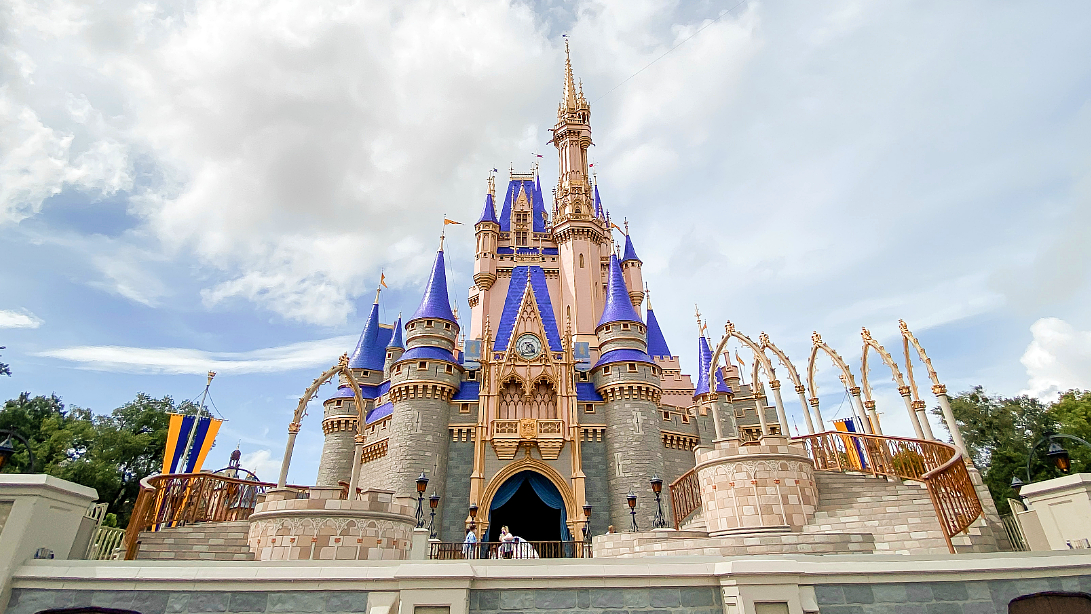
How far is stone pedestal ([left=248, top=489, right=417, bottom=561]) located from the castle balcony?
1214cm

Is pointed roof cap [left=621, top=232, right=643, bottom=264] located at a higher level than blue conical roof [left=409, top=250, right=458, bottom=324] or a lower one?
higher

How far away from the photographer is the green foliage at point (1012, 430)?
26.9 m

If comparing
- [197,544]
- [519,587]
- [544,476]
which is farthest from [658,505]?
[197,544]

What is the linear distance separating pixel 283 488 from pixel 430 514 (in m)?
9.59

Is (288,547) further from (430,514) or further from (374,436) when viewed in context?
(374,436)

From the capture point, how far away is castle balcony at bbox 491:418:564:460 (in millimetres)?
25562

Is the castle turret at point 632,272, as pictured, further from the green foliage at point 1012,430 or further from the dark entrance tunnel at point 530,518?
the green foliage at point 1012,430

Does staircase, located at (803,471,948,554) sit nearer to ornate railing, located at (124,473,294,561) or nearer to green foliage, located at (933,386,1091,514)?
ornate railing, located at (124,473,294,561)

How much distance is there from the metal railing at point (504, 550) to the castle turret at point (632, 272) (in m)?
22.0

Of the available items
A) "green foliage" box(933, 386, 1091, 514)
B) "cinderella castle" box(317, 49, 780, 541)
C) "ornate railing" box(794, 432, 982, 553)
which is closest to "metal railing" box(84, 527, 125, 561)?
"cinderella castle" box(317, 49, 780, 541)

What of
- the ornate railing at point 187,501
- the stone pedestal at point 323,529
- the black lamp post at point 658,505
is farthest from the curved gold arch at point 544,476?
the stone pedestal at point 323,529

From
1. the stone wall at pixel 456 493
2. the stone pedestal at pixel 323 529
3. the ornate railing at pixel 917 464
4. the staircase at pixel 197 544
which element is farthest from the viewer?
the stone wall at pixel 456 493

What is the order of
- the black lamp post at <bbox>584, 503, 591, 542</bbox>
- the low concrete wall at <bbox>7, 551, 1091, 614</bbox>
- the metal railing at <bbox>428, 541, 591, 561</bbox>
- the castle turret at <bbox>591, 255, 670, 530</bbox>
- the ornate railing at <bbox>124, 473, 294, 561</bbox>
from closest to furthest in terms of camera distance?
the low concrete wall at <bbox>7, 551, 1091, 614</bbox> → the ornate railing at <bbox>124, 473, 294, 561</bbox> → the metal railing at <bbox>428, 541, 591, 561</bbox> → the black lamp post at <bbox>584, 503, 591, 542</bbox> → the castle turret at <bbox>591, 255, 670, 530</bbox>

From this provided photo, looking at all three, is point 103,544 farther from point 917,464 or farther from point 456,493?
point 917,464
